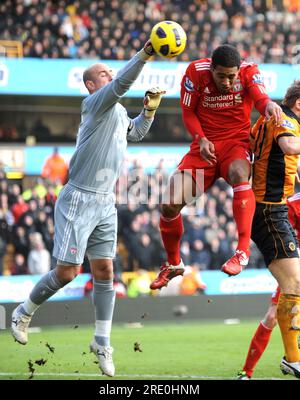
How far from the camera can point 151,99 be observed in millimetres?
8797

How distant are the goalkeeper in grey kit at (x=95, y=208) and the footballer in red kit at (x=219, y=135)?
0.47m

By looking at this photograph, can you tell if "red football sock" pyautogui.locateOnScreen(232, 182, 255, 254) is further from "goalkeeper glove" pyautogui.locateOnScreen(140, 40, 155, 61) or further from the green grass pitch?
the green grass pitch

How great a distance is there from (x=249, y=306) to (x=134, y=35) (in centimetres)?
858

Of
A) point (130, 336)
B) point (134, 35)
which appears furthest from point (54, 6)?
point (130, 336)

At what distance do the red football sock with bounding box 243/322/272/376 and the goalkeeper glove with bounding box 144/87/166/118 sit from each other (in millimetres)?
2534

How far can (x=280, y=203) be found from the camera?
868 cm

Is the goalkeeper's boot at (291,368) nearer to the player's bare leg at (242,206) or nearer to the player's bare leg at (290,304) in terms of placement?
the player's bare leg at (290,304)

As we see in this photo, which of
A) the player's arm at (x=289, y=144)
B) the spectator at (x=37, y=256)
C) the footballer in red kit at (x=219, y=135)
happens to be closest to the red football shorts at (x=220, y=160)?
the footballer in red kit at (x=219, y=135)

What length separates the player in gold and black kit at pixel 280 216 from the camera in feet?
27.9

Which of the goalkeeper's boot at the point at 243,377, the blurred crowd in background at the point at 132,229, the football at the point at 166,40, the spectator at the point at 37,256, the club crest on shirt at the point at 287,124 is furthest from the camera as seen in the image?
the blurred crowd in background at the point at 132,229

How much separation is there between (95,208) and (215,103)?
1604 millimetres
